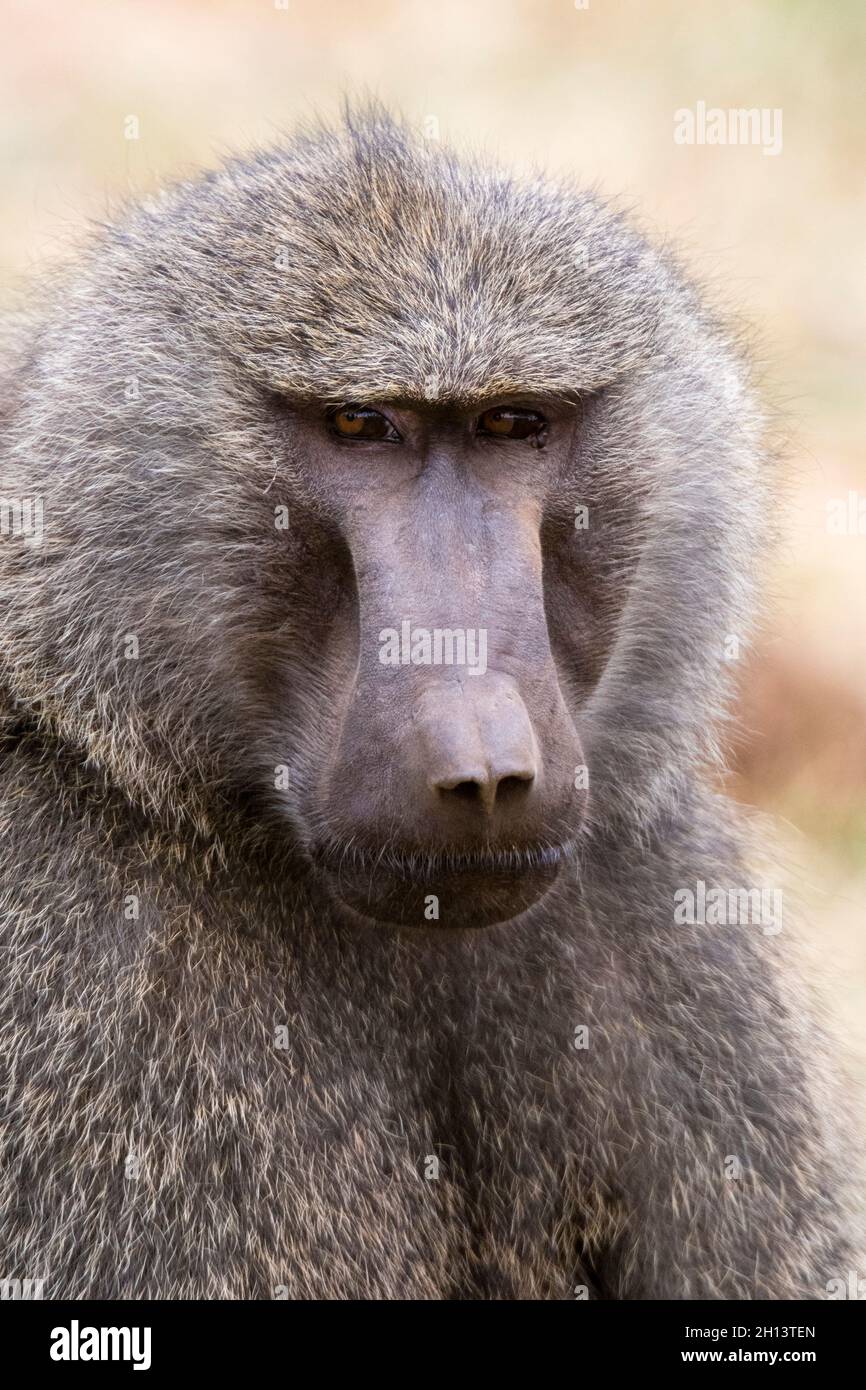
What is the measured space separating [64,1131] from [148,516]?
3.42 ft

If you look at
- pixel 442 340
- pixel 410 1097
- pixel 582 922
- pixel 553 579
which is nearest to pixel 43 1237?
pixel 410 1097

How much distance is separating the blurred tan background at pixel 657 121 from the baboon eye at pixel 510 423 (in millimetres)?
3317

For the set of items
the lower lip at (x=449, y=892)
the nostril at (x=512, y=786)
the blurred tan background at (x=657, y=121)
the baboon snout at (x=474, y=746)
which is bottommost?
the lower lip at (x=449, y=892)

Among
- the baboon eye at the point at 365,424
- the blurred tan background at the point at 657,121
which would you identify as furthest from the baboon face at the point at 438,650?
the blurred tan background at the point at 657,121

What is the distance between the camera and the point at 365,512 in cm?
275

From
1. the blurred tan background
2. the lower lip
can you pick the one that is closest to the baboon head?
the lower lip

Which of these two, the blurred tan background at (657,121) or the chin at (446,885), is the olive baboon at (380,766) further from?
the blurred tan background at (657,121)

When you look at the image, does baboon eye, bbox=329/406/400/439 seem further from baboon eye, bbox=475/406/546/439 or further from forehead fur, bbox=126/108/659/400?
baboon eye, bbox=475/406/546/439

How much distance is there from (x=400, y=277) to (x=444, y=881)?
1.07 m

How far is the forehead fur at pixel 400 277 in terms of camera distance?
2.81 meters

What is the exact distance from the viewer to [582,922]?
127 inches

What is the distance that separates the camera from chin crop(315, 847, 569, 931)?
2523 mm

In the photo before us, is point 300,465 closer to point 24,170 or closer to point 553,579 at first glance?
point 553,579
